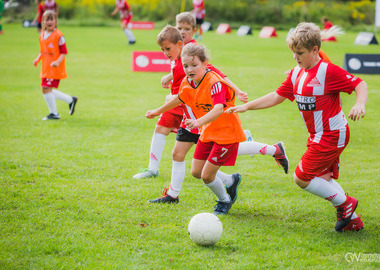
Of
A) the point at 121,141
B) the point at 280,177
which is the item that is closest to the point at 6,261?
the point at 280,177

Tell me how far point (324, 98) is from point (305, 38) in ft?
1.71

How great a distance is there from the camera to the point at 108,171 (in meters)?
5.98

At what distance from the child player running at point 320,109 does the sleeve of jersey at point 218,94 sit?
0.17 meters

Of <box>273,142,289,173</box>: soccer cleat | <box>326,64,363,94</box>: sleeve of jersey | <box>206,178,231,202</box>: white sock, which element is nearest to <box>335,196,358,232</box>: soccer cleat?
<box>326,64,363,94</box>: sleeve of jersey

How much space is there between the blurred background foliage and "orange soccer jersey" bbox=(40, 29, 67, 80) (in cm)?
2886

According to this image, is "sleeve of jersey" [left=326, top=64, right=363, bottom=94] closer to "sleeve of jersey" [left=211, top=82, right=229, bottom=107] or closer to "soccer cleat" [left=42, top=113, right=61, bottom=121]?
"sleeve of jersey" [left=211, top=82, right=229, bottom=107]

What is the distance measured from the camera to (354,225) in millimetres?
4117

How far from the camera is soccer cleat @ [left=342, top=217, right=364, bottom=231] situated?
13.5 ft

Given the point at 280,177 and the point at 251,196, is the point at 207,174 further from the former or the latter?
the point at 280,177

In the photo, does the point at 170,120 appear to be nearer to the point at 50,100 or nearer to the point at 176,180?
the point at 176,180

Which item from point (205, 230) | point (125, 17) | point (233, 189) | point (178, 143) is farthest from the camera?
point (125, 17)

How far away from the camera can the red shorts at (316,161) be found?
3945 millimetres

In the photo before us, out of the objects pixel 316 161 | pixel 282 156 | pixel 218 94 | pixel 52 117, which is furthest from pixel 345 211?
pixel 52 117

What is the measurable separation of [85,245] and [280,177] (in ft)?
9.25
